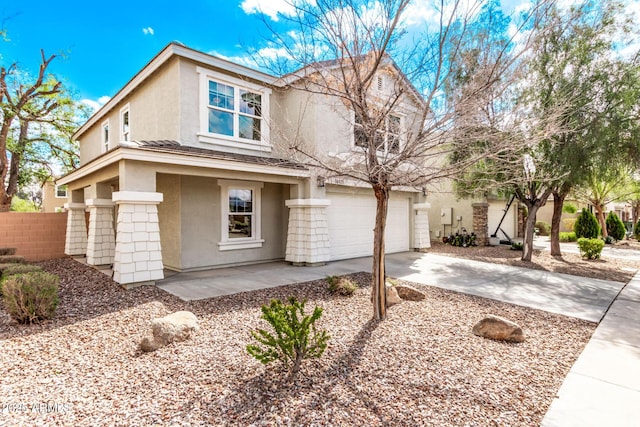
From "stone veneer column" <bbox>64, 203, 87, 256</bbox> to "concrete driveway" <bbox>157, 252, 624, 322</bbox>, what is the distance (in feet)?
18.3

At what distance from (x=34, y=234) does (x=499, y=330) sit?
1431 centimetres

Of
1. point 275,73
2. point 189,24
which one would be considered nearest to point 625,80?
point 275,73

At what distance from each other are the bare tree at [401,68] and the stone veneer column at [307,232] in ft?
15.7

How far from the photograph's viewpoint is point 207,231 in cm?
938

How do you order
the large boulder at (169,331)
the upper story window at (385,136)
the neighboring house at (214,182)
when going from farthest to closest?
1. the neighboring house at (214,182)
2. the upper story window at (385,136)
3. the large boulder at (169,331)

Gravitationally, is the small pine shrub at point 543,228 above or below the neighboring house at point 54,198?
below

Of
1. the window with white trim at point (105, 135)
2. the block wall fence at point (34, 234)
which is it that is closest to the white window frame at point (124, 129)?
the window with white trim at point (105, 135)

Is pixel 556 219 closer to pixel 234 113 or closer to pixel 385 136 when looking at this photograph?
pixel 385 136

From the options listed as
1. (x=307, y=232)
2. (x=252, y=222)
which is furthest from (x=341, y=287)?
(x=252, y=222)

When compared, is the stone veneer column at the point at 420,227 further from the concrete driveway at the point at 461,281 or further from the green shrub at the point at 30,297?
the green shrub at the point at 30,297

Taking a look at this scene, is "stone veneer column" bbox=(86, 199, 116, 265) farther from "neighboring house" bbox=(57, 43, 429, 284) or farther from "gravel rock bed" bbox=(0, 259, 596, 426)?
"gravel rock bed" bbox=(0, 259, 596, 426)

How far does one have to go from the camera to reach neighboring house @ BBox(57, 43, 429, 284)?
747 centimetres

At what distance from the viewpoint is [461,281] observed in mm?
8141

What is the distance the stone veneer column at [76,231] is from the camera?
37.1 ft
